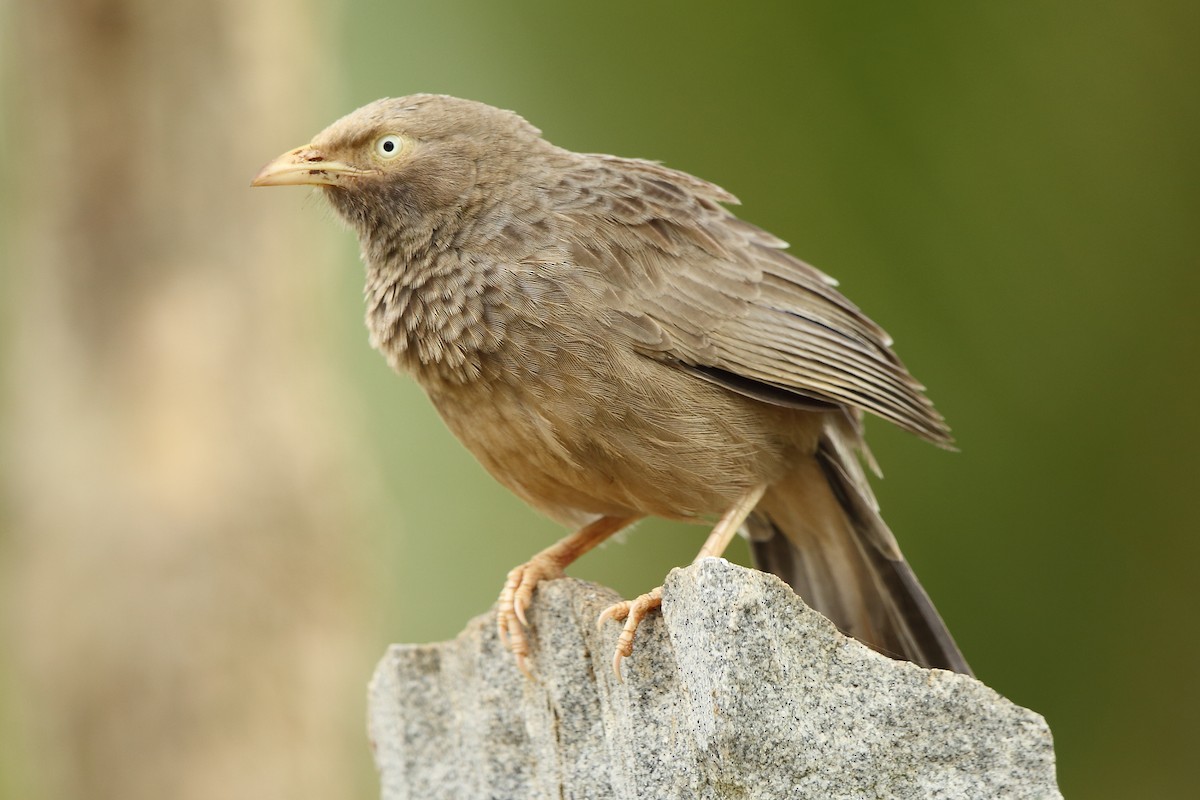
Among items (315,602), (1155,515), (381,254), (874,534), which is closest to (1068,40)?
(1155,515)

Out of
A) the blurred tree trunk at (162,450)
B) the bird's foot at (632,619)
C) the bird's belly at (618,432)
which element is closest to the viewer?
the bird's foot at (632,619)

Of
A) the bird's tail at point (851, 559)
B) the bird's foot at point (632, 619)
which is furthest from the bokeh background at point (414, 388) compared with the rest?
the bird's foot at point (632, 619)

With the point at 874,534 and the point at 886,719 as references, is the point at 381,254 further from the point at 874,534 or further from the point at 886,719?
the point at 886,719

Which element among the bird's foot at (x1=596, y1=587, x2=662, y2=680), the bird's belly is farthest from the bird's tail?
the bird's foot at (x1=596, y1=587, x2=662, y2=680)

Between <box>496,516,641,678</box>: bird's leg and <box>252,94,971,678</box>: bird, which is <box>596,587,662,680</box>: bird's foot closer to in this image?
<box>252,94,971,678</box>: bird

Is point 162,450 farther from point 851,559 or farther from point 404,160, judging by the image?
point 851,559

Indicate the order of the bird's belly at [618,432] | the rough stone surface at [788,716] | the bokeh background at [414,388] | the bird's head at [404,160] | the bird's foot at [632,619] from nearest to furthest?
the rough stone surface at [788,716], the bird's foot at [632,619], the bird's belly at [618,432], the bird's head at [404,160], the bokeh background at [414,388]

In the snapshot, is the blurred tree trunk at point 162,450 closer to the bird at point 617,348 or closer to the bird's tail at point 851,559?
the bird at point 617,348

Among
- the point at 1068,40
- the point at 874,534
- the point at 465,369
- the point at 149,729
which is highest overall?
the point at 1068,40
